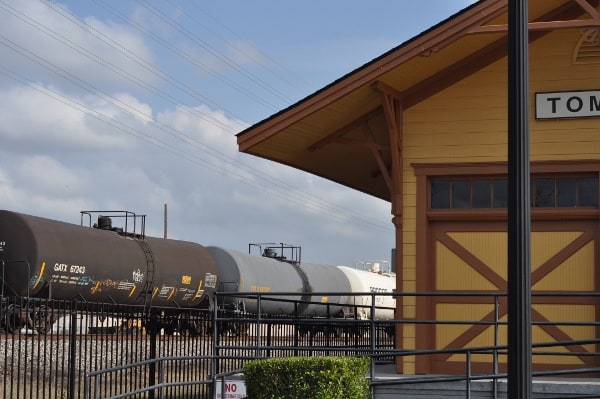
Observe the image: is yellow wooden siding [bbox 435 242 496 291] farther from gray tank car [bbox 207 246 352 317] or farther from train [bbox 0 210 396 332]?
gray tank car [bbox 207 246 352 317]

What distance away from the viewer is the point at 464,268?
49.4 ft

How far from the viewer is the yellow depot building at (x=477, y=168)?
14.7m

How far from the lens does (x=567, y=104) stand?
584 inches

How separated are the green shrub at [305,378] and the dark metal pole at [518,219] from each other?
379cm

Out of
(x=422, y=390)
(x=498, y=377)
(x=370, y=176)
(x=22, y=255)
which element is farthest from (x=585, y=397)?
(x=22, y=255)

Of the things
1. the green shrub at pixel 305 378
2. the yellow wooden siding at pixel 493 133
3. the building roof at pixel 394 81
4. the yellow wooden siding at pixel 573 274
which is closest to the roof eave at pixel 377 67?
the building roof at pixel 394 81

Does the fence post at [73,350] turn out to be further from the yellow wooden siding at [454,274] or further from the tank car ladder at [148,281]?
the tank car ladder at [148,281]

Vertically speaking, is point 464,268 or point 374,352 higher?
point 464,268

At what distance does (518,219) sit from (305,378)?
422cm

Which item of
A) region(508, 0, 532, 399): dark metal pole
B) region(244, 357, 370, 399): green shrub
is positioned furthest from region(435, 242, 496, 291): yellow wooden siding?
region(508, 0, 532, 399): dark metal pole

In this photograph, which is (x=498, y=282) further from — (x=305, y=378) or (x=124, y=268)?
(x=124, y=268)

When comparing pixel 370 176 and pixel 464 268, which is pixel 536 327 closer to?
pixel 464 268

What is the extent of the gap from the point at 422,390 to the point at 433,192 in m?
3.49

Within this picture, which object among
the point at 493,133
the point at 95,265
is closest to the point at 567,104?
the point at 493,133
